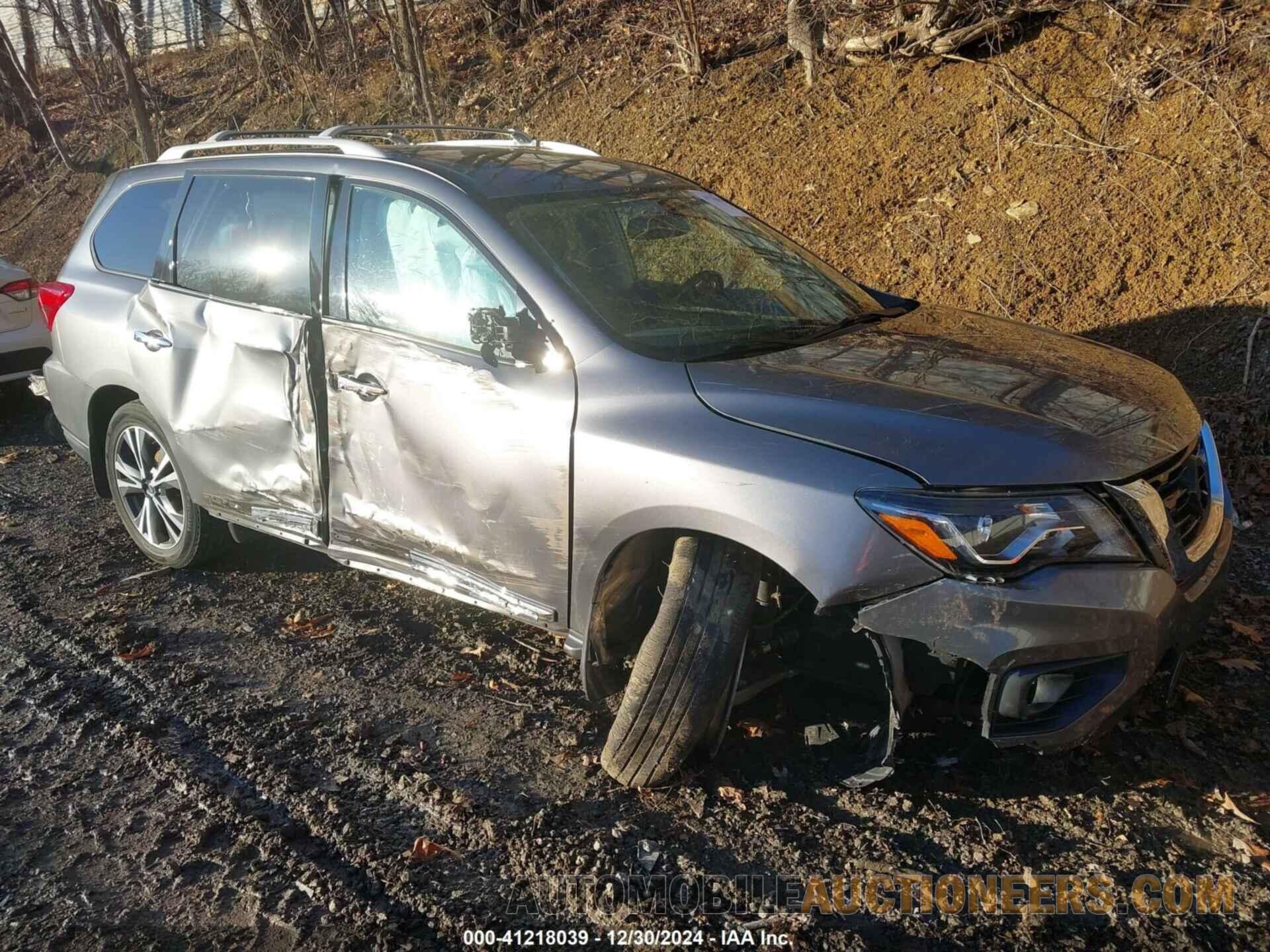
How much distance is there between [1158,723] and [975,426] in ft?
4.76

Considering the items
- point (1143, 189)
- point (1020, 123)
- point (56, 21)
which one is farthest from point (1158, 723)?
point (56, 21)

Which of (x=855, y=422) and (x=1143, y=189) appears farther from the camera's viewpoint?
(x=1143, y=189)

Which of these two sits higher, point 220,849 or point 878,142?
point 878,142

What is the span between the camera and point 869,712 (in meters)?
3.53

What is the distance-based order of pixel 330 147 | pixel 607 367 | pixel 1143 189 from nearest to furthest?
pixel 607 367 < pixel 330 147 < pixel 1143 189

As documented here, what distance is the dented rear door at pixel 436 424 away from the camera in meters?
3.50

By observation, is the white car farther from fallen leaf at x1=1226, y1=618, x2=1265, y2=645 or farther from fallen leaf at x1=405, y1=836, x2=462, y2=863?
fallen leaf at x1=1226, y1=618, x2=1265, y2=645

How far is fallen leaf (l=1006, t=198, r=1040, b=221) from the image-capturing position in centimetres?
753

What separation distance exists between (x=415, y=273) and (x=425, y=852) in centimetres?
205

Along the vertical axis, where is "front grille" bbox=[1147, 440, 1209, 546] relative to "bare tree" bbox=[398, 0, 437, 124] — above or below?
below

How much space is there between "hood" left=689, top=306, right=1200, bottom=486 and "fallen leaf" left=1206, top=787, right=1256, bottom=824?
3.58 ft

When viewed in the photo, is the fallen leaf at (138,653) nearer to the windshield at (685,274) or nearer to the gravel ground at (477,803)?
the gravel ground at (477,803)

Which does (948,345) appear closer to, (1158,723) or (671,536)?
(671,536)

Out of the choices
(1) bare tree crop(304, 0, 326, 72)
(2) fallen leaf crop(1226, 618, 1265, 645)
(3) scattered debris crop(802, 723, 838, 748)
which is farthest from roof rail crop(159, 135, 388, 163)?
(1) bare tree crop(304, 0, 326, 72)
